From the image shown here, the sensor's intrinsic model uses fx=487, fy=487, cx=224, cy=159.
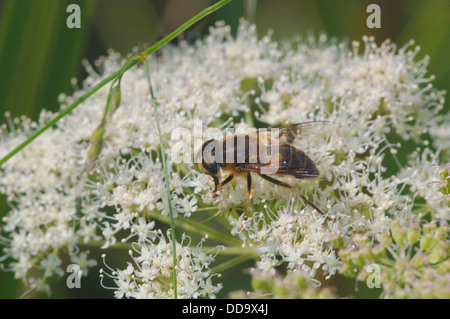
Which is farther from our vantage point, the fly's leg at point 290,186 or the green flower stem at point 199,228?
the green flower stem at point 199,228

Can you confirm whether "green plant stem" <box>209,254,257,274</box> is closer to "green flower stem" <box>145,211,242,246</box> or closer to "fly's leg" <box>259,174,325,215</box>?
"green flower stem" <box>145,211,242,246</box>

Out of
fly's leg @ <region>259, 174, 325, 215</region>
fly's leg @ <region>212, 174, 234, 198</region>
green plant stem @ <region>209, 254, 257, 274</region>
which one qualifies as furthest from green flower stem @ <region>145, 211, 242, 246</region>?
fly's leg @ <region>259, 174, 325, 215</region>

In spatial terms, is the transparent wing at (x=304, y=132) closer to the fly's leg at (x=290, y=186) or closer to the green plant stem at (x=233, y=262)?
the fly's leg at (x=290, y=186)

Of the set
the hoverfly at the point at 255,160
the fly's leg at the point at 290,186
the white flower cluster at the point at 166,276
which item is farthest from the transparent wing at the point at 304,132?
the white flower cluster at the point at 166,276

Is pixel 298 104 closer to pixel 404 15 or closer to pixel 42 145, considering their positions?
pixel 404 15

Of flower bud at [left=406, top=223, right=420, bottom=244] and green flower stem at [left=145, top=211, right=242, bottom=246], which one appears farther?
green flower stem at [left=145, top=211, right=242, bottom=246]
